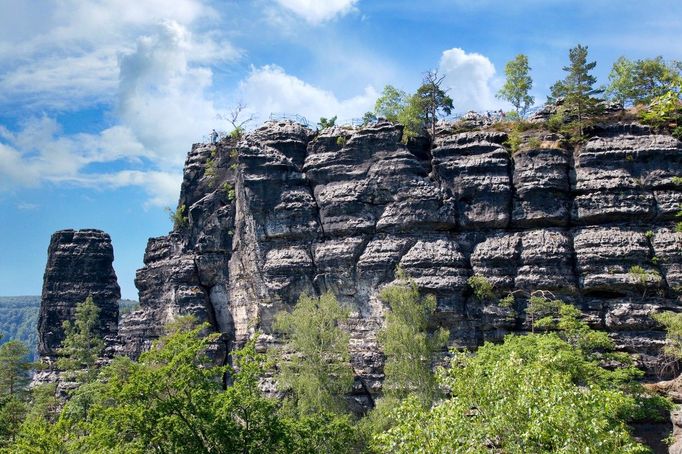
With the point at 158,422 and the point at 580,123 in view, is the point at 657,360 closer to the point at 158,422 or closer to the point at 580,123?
the point at 580,123

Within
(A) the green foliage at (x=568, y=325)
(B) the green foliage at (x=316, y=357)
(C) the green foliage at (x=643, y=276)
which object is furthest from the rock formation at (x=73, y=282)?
(C) the green foliage at (x=643, y=276)

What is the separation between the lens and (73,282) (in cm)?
7388

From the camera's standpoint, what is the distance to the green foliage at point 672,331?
37.5 meters

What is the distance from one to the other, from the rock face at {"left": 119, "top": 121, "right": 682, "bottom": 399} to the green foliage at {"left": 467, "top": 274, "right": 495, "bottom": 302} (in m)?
0.52

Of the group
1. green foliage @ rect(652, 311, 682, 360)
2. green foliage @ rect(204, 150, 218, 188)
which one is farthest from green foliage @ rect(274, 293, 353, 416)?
green foliage @ rect(652, 311, 682, 360)

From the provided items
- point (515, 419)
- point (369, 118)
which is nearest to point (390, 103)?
point (369, 118)

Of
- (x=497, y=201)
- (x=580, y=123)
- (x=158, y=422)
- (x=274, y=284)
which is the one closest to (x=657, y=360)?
(x=497, y=201)

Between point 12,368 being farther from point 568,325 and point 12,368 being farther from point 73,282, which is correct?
point 568,325

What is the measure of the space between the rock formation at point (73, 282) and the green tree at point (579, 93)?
53.8m

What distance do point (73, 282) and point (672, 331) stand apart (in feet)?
205

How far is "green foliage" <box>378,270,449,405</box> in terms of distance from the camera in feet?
130

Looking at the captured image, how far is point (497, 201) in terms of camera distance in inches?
1805

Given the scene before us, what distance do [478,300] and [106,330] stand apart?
4602cm

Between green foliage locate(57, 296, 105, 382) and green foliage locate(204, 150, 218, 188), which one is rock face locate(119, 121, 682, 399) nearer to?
green foliage locate(204, 150, 218, 188)
